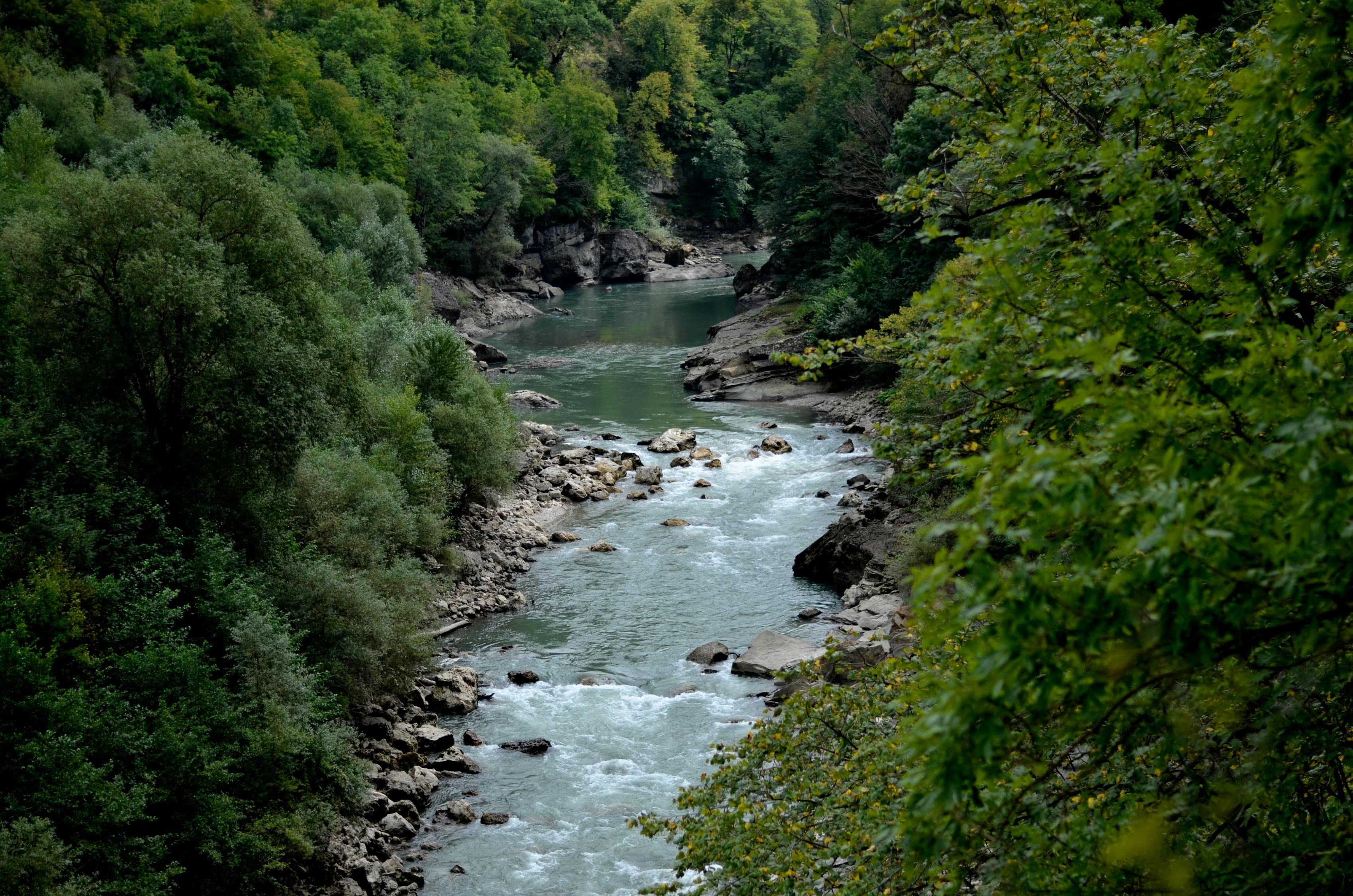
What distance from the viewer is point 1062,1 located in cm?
824

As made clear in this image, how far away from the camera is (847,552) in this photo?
76.2ft

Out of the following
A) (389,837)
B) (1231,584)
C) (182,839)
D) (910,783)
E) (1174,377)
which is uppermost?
(1174,377)

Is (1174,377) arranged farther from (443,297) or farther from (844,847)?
(443,297)

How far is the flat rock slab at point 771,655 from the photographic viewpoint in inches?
742

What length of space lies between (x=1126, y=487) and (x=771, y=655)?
624 inches

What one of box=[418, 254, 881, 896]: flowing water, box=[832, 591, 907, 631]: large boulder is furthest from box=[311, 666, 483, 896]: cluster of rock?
box=[832, 591, 907, 631]: large boulder

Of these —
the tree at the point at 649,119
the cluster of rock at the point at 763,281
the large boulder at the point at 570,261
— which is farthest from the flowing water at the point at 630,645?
the tree at the point at 649,119

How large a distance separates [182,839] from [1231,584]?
12.7 m

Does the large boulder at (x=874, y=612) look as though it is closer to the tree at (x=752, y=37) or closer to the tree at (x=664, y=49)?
the tree at (x=664, y=49)

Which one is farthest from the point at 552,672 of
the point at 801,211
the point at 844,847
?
the point at 801,211

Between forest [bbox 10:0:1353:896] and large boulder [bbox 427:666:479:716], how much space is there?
3.00 feet

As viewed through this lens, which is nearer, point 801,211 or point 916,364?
point 916,364

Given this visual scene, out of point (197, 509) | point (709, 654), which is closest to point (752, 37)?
point (709, 654)

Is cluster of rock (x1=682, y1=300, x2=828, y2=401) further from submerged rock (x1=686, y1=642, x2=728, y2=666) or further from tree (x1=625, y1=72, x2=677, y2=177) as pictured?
tree (x1=625, y1=72, x2=677, y2=177)
